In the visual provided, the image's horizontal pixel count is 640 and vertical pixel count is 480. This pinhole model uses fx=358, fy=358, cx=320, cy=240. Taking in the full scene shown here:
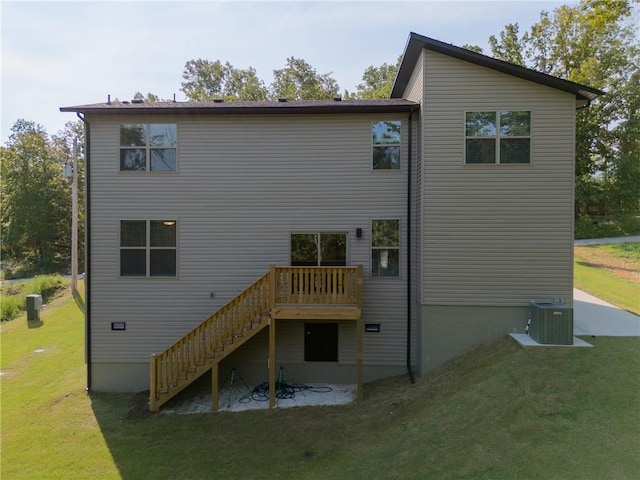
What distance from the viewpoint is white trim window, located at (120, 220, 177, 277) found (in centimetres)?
928

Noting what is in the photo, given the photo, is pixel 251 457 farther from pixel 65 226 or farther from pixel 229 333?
pixel 65 226

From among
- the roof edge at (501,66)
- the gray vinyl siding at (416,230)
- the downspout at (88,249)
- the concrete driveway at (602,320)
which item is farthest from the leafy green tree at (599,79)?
the downspout at (88,249)

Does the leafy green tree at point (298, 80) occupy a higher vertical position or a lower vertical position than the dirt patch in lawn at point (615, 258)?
higher

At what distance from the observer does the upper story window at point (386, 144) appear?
9.10m

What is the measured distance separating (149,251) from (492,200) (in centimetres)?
851

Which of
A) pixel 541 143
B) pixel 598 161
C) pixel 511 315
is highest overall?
pixel 598 161

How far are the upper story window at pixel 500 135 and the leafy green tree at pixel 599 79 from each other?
800 inches

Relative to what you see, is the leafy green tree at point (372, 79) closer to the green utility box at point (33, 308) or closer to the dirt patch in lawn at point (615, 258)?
the dirt patch in lawn at point (615, 258)

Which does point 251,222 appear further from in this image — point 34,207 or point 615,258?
point 34,207

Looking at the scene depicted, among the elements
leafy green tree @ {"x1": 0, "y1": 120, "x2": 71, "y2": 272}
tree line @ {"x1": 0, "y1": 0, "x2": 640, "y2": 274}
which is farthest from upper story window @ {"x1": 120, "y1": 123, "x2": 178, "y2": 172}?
leafy green tree @ {"x1": 0, "y1": 120, "x2": 71, "y2": 272}

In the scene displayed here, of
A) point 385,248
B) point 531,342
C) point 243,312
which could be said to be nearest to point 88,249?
point 243,312

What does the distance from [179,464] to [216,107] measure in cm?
776

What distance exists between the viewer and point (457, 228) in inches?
322

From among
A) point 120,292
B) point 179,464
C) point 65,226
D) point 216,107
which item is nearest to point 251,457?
point 179,464
